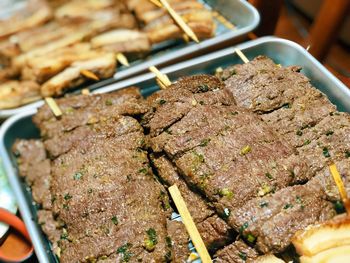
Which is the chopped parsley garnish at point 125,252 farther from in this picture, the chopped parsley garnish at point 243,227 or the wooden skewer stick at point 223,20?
the wooden skewer stick at point 223,20

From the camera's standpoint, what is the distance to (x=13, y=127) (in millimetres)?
3541

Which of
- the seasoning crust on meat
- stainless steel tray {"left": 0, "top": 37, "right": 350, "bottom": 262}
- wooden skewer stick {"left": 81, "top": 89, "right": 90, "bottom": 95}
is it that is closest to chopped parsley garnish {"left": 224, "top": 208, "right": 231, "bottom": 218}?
the seasoning crust on meat

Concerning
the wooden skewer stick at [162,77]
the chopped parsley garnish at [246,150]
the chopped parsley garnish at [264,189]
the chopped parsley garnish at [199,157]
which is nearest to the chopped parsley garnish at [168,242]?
the chopped parsley garnish at [199,157]

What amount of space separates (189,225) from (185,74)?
5.91ft

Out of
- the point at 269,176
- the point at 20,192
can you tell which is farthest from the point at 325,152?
the point at 20,192

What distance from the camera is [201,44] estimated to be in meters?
4.31

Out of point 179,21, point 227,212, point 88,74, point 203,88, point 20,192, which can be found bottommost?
point 20,192

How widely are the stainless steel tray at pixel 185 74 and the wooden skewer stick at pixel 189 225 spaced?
1.07 meters

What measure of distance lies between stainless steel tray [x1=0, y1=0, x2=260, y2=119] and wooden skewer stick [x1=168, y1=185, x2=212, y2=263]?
1.70m

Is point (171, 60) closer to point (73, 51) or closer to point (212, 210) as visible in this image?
point (73, 51)

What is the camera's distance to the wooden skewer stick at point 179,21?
4.29 meters

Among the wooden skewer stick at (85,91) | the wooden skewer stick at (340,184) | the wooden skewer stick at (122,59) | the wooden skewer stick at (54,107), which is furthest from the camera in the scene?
the wooden skewer stick at (122,59)

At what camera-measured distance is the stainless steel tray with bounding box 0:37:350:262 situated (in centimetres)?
303

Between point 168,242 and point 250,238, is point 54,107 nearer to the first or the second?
point 168,242
